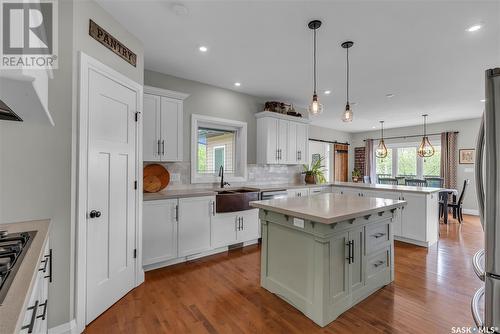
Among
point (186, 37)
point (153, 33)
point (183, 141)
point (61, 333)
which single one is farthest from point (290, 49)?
A: point (61, 333)

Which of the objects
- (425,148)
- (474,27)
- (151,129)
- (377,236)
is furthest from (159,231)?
(425,148)

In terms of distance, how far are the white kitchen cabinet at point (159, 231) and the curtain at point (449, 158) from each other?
7787 millimetres

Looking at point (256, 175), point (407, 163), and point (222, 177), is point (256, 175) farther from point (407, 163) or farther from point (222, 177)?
point (407, 163)

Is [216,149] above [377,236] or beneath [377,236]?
above

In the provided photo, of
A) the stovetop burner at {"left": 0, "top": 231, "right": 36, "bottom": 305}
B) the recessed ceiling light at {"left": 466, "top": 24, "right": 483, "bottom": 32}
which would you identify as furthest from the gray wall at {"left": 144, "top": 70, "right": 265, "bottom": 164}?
the recessed ceiling light at {"left": 466, "top": 24, "right": 483, "bottom": 32}

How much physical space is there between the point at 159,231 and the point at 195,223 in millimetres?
485

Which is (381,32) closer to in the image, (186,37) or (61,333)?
(186,37)

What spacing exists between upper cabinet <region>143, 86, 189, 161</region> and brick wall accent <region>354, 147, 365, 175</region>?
752 centimetres

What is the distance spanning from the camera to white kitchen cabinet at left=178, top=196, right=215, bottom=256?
3.04 meters

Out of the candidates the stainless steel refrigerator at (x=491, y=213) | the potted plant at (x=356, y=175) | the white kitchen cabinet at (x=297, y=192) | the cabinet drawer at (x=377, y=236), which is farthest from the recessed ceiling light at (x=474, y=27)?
the potted plant at (x=356, y=175)

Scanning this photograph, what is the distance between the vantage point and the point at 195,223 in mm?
3154

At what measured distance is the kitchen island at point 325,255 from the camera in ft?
6.11

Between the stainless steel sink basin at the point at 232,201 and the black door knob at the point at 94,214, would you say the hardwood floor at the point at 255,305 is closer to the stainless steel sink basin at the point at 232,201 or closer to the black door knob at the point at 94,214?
the stainless steel sink basin at the point at 232,201

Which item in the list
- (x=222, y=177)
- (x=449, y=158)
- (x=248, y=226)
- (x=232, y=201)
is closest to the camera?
(x=232, y=201)
